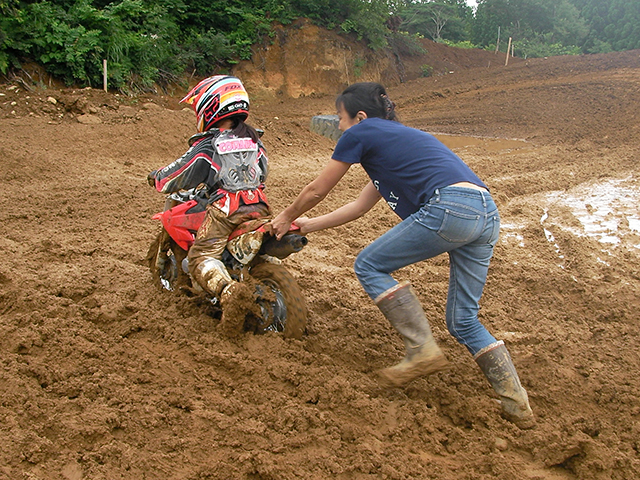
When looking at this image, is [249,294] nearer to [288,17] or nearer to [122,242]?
[122,242]

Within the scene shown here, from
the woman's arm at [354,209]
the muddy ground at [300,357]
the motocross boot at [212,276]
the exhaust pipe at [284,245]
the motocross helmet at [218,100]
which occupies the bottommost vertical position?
the muddy ground at [300,357]

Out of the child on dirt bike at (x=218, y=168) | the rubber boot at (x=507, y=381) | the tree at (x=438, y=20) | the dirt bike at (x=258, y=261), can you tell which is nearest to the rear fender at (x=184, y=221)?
the dirt bike at (x=258, y=261)

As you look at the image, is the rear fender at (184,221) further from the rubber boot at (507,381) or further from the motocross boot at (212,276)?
the rubber boot at (507,381)

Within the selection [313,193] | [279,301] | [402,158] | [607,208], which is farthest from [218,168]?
[607,208]

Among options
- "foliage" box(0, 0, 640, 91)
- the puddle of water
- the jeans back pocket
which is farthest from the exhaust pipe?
"foliage" box(0, 0, 640, 91)

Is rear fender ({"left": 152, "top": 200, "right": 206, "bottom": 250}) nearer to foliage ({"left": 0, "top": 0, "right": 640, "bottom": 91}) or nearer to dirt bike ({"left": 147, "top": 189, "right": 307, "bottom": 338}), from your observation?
dirt bike ({"left": 147, "top": 189, "right": 307, "bottom": 338})

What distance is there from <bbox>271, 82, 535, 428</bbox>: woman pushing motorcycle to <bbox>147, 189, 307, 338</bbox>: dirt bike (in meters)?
0.63

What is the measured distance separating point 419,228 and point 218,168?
1.67 metres

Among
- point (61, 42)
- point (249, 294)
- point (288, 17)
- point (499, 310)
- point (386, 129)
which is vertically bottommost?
point (499, 310)

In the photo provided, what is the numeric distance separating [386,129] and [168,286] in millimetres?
2548

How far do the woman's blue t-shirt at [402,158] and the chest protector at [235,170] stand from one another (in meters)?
1.06

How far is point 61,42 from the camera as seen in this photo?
503 inches

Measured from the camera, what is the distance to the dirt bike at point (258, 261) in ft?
13.3

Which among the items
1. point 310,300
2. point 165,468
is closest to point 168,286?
point 310,300
